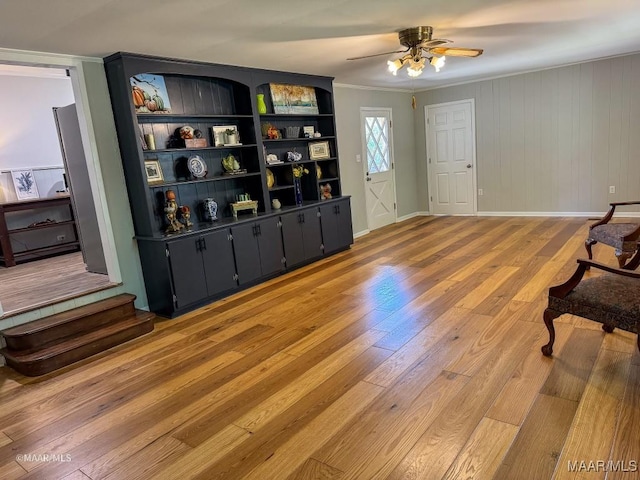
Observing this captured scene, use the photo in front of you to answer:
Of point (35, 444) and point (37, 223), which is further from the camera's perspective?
point (37, 223)

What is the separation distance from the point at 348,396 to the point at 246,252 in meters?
2.48

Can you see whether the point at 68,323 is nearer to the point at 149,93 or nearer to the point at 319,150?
the point at 149,93

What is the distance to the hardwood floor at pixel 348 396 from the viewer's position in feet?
6.37

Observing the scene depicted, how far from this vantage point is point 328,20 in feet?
10.8

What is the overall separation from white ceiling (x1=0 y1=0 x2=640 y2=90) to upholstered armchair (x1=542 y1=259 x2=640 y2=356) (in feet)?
7.06

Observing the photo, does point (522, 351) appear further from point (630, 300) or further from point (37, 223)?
point (37, 223)

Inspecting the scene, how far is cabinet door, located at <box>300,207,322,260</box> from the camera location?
5.37 metres

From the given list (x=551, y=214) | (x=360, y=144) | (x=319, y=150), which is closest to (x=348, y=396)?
(x=319, y=150)

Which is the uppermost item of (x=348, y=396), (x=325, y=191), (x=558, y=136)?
(x=558, y=136)

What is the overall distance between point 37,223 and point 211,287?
370cm

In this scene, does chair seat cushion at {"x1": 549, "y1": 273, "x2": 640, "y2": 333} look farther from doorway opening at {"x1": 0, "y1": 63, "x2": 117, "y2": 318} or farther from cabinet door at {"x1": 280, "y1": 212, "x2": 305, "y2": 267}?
doorway opening at {"x1": 0, "y1": 63, "x2": 117, "y2": 318}

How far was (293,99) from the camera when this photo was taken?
18.4 ft

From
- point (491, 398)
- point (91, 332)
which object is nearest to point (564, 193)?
point (491, 398)

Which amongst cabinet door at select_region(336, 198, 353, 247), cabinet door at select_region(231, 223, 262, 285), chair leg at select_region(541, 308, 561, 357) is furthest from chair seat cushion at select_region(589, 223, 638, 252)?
cabinet door at select_region(231, 223, 262, 285)
